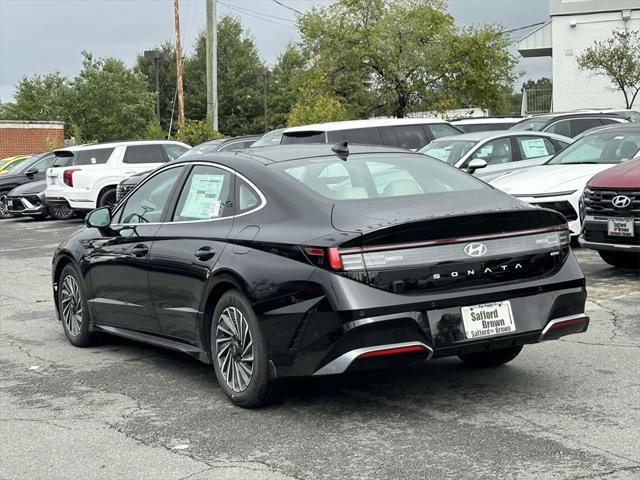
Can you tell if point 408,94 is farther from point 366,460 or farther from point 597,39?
point 366,460

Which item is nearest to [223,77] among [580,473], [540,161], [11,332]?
[540,161]

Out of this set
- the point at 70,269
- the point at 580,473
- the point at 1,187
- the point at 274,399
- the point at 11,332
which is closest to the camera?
the point at 580,473

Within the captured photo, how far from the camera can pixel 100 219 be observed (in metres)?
8.00

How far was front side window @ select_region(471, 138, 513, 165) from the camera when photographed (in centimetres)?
1655

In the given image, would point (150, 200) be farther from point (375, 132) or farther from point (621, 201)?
Result: point (375, 132)

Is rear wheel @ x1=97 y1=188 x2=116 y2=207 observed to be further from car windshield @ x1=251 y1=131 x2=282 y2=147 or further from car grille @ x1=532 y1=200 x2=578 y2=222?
car grille @ x1=532 y1=200 x2=578 y2=222

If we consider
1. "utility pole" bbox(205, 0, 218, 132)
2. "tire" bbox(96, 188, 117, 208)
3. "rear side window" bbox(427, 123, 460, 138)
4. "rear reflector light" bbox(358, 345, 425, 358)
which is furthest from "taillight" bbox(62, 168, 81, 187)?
"rear reflector light" bbox(358, 345, 425, 358)

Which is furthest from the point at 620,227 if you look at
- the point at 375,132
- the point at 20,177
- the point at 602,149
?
the point at 20,177

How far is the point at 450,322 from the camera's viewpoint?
571 cm

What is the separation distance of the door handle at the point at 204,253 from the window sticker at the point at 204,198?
252mm

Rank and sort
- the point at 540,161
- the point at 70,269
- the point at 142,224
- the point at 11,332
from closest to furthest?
1. the point at 142,224
2. the point at 70,269
3. the point at 11,332
4. the point at 540,161

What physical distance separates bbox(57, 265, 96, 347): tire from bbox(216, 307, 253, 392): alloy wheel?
89.9 inches

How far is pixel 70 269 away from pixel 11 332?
49.5 inches

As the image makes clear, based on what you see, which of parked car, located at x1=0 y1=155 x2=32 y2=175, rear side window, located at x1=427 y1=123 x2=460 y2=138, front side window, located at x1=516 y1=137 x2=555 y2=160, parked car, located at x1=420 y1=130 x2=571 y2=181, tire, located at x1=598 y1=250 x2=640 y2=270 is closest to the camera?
tire, located at x1=598 y1=250 x2=640 y2=270
